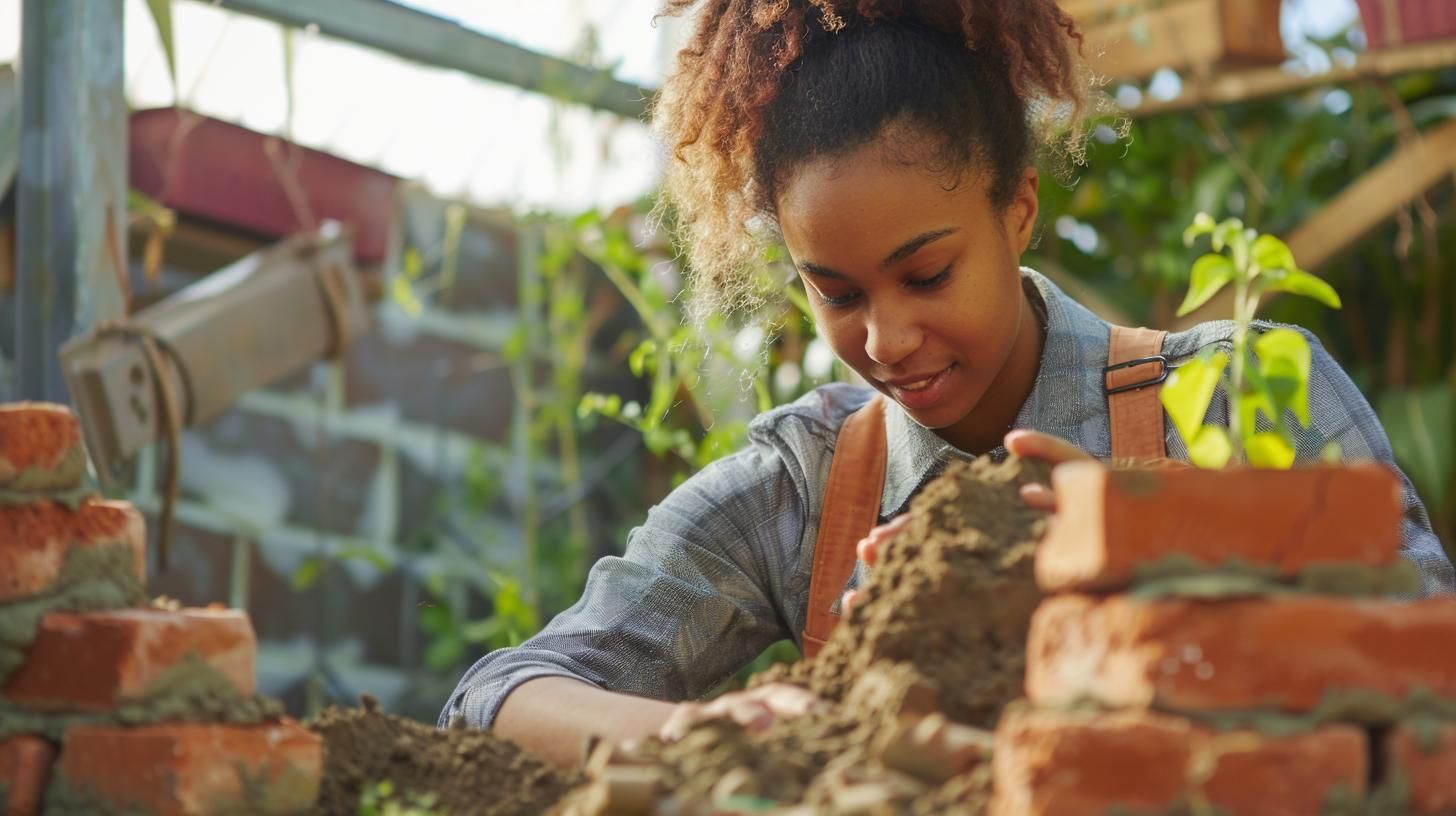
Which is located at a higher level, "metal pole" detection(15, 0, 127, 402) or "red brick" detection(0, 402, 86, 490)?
"metal pole" detection(15, 0, 127, 402)

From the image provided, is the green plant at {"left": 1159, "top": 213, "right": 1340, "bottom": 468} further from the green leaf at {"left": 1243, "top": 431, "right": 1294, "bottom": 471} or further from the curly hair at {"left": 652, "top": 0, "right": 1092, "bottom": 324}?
the curly hair at {"left": 652, "top": 0, "right": 1092, "bottom": 324}

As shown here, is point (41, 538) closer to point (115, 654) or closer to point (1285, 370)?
point (115, 654)

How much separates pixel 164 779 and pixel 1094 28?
3457mm

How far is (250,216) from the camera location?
12.6 ft

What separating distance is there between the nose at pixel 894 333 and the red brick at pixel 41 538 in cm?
94

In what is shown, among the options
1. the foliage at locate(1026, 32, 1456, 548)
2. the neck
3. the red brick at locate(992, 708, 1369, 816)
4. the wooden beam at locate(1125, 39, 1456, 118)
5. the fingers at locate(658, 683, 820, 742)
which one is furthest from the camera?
the foliage at locate(1026, 32, 1456, 548)

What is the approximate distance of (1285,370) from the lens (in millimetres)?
1290

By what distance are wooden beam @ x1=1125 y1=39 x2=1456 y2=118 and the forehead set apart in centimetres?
216

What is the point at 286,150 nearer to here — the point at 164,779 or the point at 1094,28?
the point at 1094,28

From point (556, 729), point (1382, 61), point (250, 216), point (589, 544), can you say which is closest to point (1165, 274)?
point (1382, 61)

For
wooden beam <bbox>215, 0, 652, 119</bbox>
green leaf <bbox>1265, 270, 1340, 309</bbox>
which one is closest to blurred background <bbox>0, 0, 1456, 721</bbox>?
wooden beam <bbox>215, 0, 652, 119</bbox>

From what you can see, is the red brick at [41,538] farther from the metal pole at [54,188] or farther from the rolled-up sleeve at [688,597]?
the metal pole at [54,188]

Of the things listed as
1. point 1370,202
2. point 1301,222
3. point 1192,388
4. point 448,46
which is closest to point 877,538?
point 1192,388

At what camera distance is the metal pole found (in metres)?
2.31
